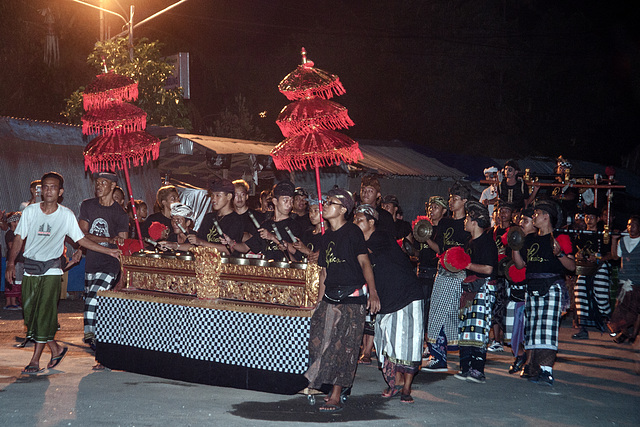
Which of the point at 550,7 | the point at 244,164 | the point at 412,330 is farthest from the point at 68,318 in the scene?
the point at 550,7

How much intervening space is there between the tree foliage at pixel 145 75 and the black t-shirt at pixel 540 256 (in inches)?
459

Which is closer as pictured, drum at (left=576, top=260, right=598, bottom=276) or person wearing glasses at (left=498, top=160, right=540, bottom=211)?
drum at (left=576, top=260, right=598, bottom=276)

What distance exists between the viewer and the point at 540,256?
25.3 feet

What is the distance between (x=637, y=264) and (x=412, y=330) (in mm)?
5541

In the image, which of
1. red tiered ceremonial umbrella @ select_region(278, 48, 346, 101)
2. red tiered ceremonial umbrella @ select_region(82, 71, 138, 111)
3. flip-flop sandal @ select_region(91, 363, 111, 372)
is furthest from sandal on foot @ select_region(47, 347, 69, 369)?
red tiered ceremonial umbrella @ select_region(278, 48, 346, 101)

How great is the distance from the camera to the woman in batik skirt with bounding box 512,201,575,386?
752 cm

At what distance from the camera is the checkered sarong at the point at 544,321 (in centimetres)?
750

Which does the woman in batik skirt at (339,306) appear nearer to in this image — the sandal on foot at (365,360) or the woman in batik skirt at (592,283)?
the sandal on foot at (365,360)

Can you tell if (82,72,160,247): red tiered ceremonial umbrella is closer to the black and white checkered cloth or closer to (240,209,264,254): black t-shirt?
the black and white checkered cloth

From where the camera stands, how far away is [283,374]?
653 cm

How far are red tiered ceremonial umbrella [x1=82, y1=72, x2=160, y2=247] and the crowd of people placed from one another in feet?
1.12

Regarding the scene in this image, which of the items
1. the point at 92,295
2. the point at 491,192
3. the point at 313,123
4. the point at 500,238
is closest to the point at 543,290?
the point at 500,238

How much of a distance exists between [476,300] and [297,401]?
2386mm

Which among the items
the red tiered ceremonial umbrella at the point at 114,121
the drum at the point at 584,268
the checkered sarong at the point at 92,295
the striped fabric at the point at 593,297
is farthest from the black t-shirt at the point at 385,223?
the drum at the point at 584,268
